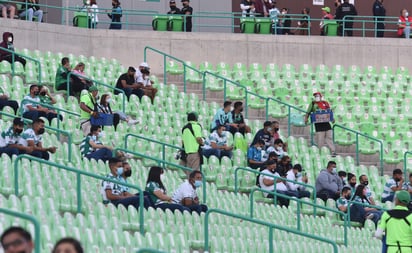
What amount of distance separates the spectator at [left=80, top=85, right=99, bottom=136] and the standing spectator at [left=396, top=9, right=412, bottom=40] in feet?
42.4

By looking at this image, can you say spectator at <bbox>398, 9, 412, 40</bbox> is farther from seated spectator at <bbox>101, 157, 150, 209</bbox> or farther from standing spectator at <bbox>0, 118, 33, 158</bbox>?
seated spectator at <bbox>101, 157, 150, 209</bbox>

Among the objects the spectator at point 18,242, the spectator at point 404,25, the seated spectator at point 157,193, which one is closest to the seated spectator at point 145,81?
the seated spectator at point 157,193

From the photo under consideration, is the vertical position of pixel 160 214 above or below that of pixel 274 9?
below

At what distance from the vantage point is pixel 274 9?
32250 mm

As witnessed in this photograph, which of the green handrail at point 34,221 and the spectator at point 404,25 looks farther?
the spectator at point 404,25

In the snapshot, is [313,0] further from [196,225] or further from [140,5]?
[196,225]

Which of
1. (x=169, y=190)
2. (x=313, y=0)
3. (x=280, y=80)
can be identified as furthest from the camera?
(x=313, y=0)

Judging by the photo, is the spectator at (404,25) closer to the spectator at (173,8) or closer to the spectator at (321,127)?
the spectator at (173,8)

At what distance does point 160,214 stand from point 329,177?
624 centimetres

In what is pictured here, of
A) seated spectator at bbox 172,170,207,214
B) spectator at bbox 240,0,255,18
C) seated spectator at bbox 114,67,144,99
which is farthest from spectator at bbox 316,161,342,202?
spectator at bbox 240,0,255,18

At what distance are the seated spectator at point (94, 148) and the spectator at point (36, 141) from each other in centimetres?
124

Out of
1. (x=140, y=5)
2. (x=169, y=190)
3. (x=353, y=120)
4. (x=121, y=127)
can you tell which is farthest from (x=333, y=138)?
(x=140, y=5)

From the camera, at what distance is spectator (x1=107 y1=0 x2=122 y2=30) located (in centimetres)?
3027

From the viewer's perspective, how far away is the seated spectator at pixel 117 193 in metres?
16.9
